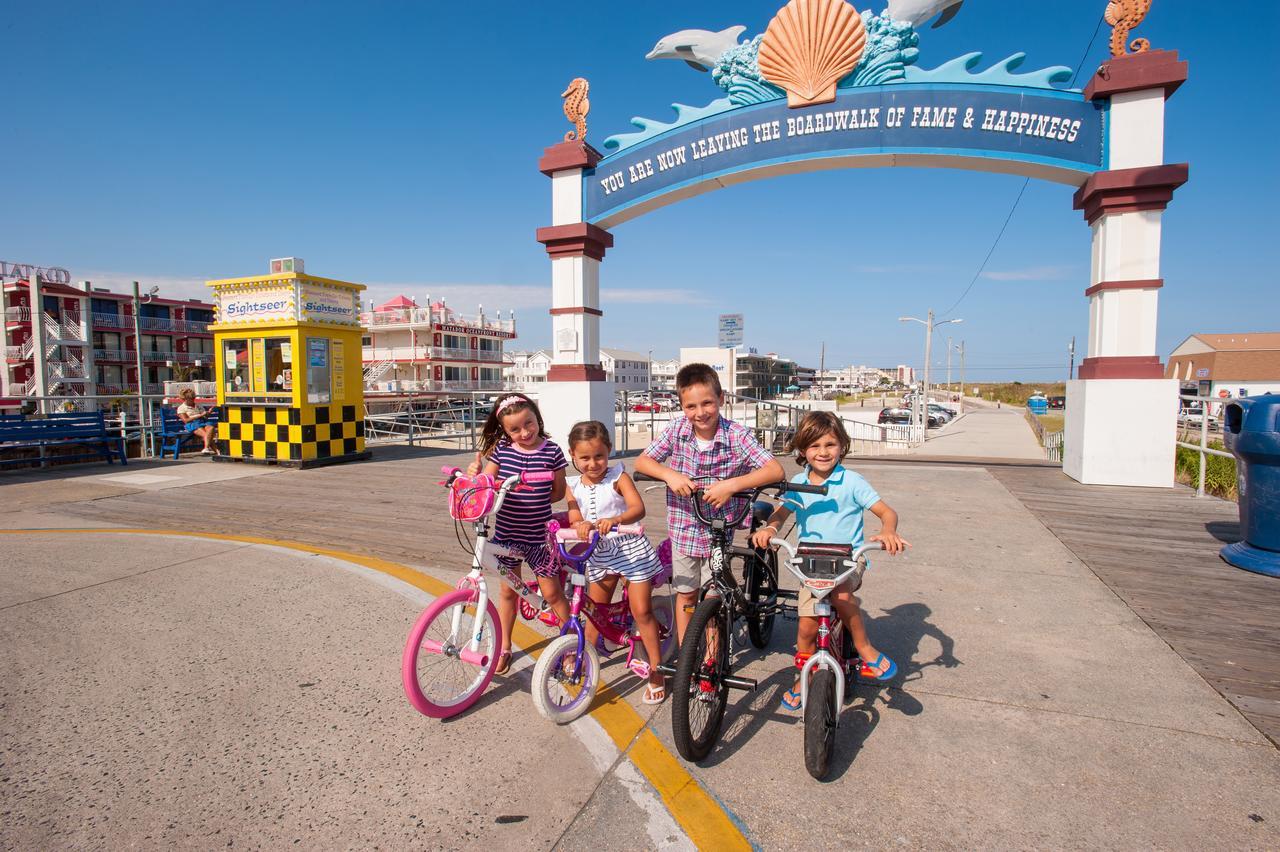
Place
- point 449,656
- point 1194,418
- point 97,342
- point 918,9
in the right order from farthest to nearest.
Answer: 1. point 97,342
2. point 1194,418
3. point 918,9
4. point 449,656

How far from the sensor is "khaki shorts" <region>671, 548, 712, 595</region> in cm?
300

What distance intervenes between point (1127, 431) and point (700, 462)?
25.5 feet

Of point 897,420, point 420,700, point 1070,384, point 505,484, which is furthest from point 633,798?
point 897,420

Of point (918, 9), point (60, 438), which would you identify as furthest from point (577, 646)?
point (60, 438)

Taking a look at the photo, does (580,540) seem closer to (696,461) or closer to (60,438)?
(696,461)

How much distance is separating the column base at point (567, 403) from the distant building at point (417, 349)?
127 ft

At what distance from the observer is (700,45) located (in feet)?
33.3

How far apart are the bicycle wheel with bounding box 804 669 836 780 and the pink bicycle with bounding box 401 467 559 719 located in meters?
1.45

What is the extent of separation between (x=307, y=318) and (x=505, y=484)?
30.2 feet

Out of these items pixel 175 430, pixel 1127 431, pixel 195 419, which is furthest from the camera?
pixel 195 419

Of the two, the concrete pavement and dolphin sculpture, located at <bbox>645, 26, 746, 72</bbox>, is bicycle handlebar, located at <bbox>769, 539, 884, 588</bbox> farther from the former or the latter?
dolphin sculpture, located at <bbox>645, 26, 746, 72</bbox>

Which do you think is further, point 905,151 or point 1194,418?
point 1194,418

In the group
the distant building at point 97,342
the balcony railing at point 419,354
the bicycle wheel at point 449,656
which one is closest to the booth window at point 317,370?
the bicycle wheel at point 449,656

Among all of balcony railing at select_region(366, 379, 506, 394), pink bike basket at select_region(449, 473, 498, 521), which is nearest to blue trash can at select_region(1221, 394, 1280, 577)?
pink bike basket at select_region(449, 473, 498, 521)
